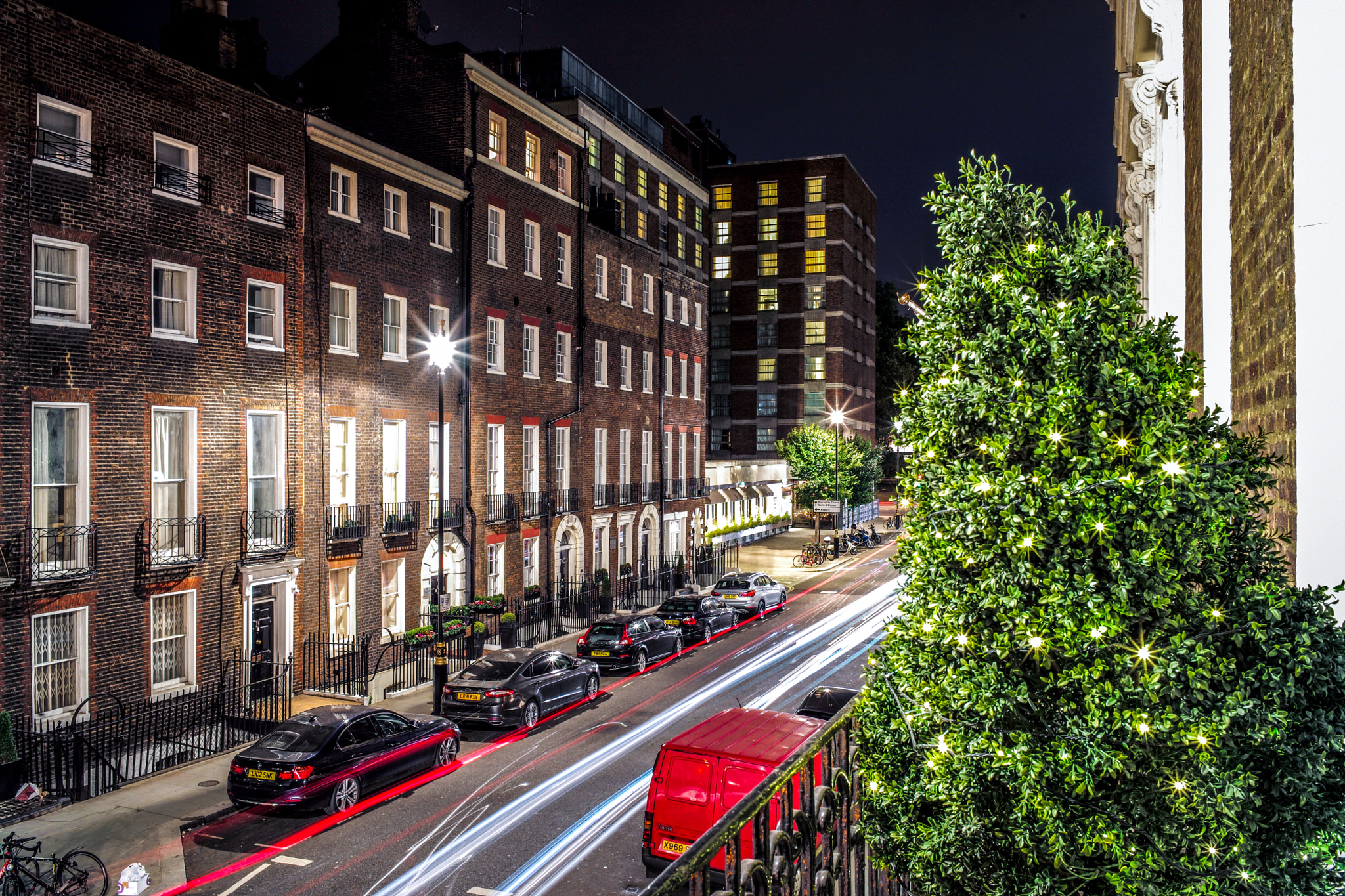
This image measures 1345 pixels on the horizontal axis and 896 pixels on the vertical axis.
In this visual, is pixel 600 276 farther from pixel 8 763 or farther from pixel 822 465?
pixel 8 763

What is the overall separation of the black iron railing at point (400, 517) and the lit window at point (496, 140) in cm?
1223

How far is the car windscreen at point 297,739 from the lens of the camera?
47.7 ft

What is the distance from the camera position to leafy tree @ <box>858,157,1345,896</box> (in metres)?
3.29

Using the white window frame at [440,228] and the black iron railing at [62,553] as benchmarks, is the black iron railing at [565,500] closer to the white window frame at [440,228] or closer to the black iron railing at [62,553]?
the white window frame at [440,228]

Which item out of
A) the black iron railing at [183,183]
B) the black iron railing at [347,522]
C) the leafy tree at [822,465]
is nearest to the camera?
the black iron railing at [183,183]

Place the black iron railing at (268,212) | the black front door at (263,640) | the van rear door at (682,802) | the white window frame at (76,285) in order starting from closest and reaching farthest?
the van rear door at (682,802), the white window frame at (76,285), the black front door at (263,640), the black iron railing at (268,212)

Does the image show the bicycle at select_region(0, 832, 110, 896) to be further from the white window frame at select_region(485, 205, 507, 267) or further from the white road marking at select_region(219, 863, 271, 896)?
the white window frame at select_region(485, 205, 507, 267)

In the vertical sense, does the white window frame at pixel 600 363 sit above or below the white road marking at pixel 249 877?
above

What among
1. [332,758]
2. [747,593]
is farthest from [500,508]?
[332,758]

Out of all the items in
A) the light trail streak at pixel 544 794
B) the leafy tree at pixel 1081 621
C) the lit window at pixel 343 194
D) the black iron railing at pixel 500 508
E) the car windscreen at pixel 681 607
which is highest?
the lit window at pixel 343 194

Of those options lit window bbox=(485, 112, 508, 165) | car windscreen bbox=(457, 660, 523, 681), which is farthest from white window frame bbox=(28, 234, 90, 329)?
lit window bbox=(485, 112, 508, 165)

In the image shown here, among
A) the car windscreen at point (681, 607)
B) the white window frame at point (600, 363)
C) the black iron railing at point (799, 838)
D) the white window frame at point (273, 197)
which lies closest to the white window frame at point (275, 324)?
the white window frame at point (273, 197)

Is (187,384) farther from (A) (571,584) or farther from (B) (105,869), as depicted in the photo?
(A) (571,584)

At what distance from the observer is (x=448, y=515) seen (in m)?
27.9
